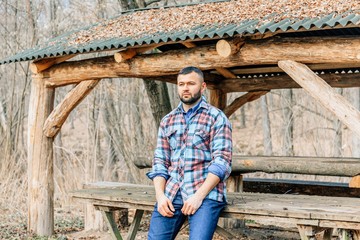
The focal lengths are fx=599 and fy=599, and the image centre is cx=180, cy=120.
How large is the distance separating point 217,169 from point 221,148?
7.3 inches

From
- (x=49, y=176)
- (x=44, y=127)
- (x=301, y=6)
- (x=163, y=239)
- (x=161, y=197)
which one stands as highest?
(x=301, y=6)

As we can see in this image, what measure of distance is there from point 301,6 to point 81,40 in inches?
118

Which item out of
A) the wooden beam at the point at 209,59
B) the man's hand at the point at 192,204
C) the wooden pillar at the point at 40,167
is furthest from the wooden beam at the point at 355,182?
the wooden pillar at the point at 40,167

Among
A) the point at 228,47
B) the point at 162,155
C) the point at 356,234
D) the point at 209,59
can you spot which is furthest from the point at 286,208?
the point at 209,59

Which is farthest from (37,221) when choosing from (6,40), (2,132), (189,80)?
(6,40)

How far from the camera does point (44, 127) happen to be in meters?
8.73

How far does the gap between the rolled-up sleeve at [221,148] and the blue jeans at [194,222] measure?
272 mm

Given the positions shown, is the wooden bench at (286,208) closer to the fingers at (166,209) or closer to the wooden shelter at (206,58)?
the fingers at (166,209)

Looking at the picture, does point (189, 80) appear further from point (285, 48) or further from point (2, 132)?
point (2, 132)

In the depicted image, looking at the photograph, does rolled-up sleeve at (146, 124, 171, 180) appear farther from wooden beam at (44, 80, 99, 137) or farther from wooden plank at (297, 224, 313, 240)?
wooden beam at (44, 80, 99, 137)

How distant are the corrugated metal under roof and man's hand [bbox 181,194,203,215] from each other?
7.02 feet

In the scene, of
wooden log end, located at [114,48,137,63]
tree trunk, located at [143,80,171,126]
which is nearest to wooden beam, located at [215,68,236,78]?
tree trunk, located at [143,80,171,126]

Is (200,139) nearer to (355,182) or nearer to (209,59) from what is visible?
(209,59)

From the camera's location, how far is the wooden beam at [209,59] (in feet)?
20.6
